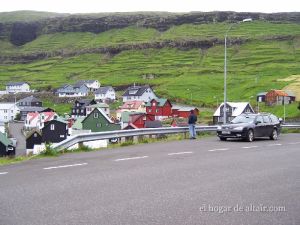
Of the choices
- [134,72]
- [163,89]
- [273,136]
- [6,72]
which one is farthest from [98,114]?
[6,72]

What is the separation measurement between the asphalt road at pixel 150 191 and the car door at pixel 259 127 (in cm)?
969

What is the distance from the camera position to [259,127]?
24641mm

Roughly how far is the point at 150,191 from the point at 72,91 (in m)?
126

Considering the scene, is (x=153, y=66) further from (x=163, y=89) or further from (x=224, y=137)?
(x=224, y=137)

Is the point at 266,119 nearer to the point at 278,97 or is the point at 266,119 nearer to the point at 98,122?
the point at 98,122

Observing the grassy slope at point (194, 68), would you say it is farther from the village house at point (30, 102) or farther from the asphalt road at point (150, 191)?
the asphalt road at point (150, 191)

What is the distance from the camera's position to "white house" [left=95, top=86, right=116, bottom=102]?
122 meters

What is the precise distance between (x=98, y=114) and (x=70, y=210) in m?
57.8

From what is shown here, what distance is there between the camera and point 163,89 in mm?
119250

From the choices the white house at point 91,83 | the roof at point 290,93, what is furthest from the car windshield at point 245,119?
the white house at point 91,83

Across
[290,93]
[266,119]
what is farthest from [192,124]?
[290,93]

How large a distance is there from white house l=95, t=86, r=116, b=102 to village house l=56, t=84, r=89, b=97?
11588 mm

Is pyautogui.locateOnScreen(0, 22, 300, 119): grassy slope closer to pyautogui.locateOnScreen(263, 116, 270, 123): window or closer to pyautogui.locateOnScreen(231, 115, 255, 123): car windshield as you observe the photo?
pyautogui.locateOnScreen(263, 116, 270, 123): window

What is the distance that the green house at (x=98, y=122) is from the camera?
2549 inches
